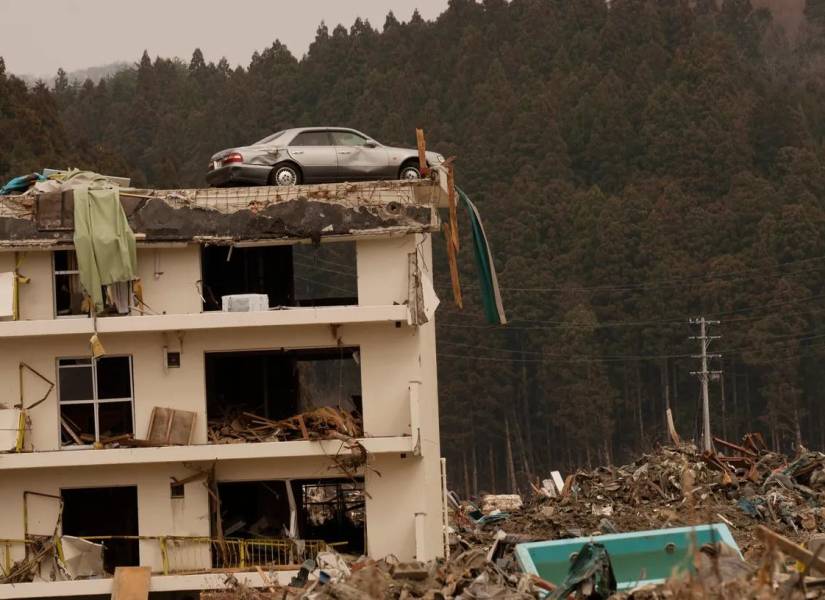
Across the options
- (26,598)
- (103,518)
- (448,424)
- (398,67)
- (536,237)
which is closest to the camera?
(26,598)

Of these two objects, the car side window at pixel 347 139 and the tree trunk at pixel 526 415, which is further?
the tree trunk at pixel 526 415

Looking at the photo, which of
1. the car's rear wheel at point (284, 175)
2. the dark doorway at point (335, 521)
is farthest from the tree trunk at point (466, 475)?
the car's rear wheel at point (284, 175)

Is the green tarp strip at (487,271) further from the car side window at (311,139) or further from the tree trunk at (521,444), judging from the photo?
the tree trunk at (521,444)

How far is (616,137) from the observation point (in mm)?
125438

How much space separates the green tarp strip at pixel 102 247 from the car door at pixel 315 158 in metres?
4.63

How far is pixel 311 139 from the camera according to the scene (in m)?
33.3

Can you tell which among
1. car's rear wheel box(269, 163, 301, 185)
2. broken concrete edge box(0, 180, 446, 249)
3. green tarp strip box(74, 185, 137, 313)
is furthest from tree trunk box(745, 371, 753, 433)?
green tarp strip box(74, 185, 137, 313)

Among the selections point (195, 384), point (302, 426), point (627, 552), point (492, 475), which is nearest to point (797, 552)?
point (627, 552)

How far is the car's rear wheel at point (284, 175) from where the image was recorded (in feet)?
107

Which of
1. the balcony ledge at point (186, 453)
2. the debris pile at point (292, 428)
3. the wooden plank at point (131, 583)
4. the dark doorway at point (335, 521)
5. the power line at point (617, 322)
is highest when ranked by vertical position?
the power line at point (617, 322)

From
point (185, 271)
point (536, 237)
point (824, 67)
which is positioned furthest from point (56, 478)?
point (824, 67)

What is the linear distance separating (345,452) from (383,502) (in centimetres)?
131

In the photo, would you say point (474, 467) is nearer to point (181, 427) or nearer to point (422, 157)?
point (422, 157)

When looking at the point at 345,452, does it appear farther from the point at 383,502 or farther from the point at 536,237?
the point at 536,237
